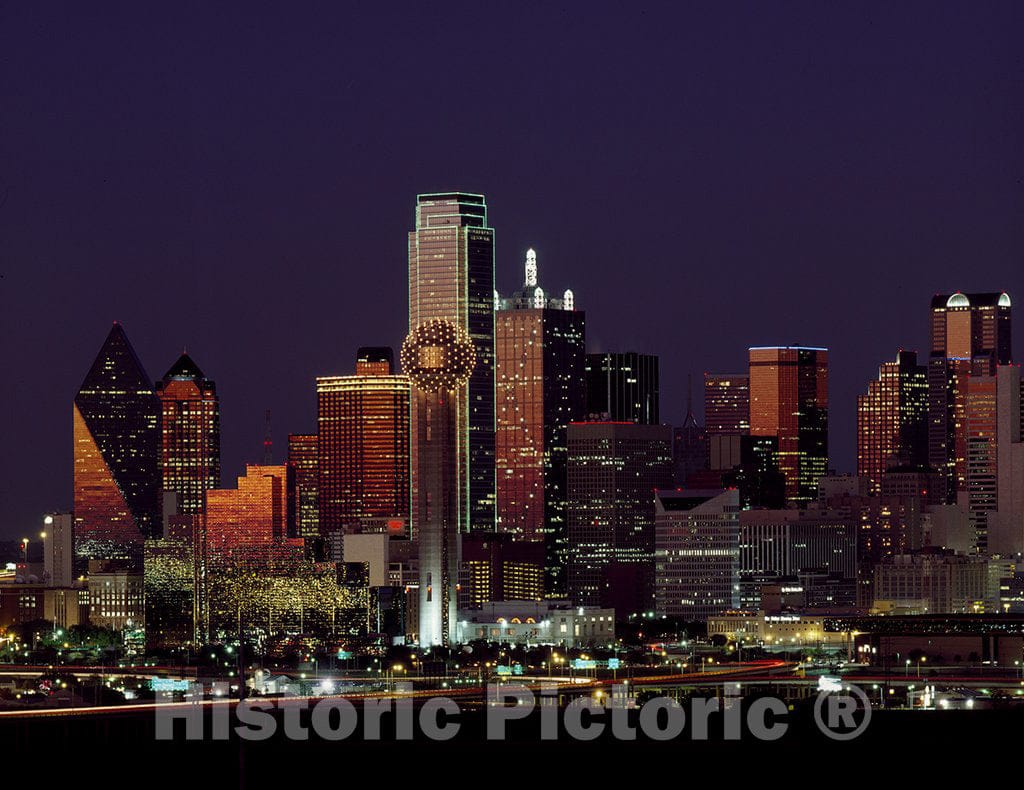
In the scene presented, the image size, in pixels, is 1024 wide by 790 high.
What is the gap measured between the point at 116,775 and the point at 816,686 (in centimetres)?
6861

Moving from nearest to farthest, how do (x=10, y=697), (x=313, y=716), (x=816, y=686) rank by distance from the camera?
(x=313, y=716) → (x=10, y=697) → (x=816, y=686)

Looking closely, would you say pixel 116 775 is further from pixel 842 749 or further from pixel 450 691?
pixel 450 691

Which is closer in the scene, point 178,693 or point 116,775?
point 116,775

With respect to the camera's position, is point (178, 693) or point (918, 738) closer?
point (918, 738)

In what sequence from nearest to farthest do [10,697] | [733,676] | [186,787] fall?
[186,787] → [10,697] → [733,676]

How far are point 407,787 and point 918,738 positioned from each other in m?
28.6

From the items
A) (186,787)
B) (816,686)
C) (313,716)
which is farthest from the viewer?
(816,686)

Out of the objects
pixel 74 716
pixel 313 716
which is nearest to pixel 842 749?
pixel 313 716

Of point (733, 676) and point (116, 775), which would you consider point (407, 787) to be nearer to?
point (116, 775)

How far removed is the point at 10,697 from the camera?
161 m

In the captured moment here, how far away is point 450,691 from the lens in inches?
6599

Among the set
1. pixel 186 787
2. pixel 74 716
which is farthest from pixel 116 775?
pixel 74 716

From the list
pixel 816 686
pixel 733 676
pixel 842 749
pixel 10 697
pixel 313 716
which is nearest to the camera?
pixel 842 749

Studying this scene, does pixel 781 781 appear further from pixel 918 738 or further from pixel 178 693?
pixel 178 693
